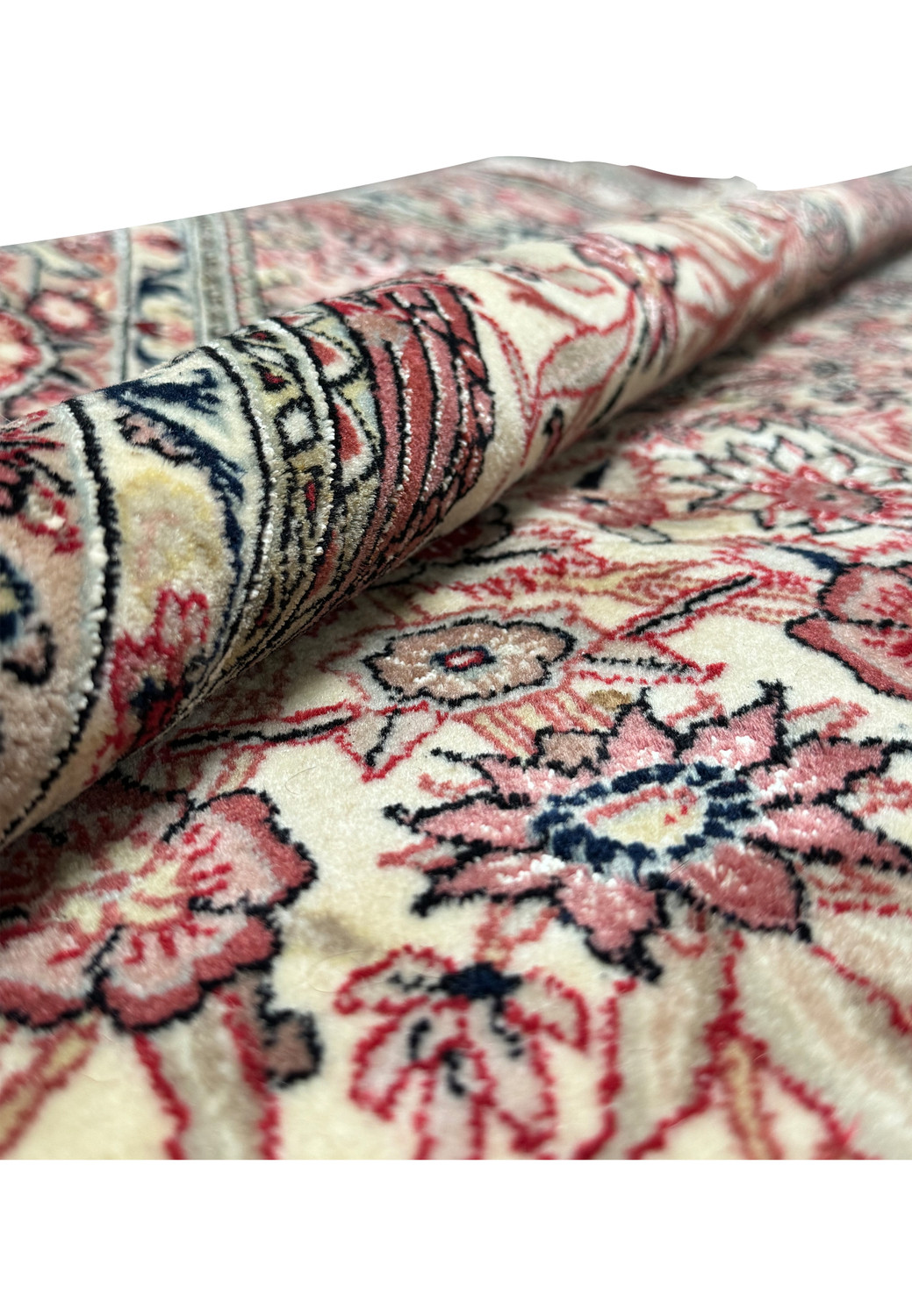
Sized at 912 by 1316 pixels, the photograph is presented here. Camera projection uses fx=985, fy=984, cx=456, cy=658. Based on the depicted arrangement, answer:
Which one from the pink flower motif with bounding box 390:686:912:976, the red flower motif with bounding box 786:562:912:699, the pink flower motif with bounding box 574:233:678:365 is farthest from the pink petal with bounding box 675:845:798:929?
the pink flower motif with bounding box 574:233:678:365

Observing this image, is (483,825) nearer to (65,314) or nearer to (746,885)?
(746,885)

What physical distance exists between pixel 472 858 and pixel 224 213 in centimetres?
113

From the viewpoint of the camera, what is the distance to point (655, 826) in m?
0.57

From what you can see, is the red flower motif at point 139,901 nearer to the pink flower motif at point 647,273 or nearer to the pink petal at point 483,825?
the pink petal at point 483,825

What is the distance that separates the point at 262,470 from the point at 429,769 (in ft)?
0.71

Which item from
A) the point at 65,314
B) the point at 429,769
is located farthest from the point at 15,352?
the point at 429,769

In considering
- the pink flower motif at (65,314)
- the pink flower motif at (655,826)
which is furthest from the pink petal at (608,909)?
the pink flower motif at (65,314)

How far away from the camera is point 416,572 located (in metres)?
0.86

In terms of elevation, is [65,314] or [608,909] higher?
[65,314]

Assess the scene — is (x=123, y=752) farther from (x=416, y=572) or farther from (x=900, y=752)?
(x=900, y=752)

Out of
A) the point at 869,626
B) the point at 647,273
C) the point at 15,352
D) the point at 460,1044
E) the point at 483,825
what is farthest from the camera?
the point at 647,273

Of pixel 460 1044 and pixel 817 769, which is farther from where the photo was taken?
pixel 817 769

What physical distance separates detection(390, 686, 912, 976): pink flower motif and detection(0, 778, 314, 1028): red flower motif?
0.09 m

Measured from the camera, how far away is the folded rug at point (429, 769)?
466 mm
